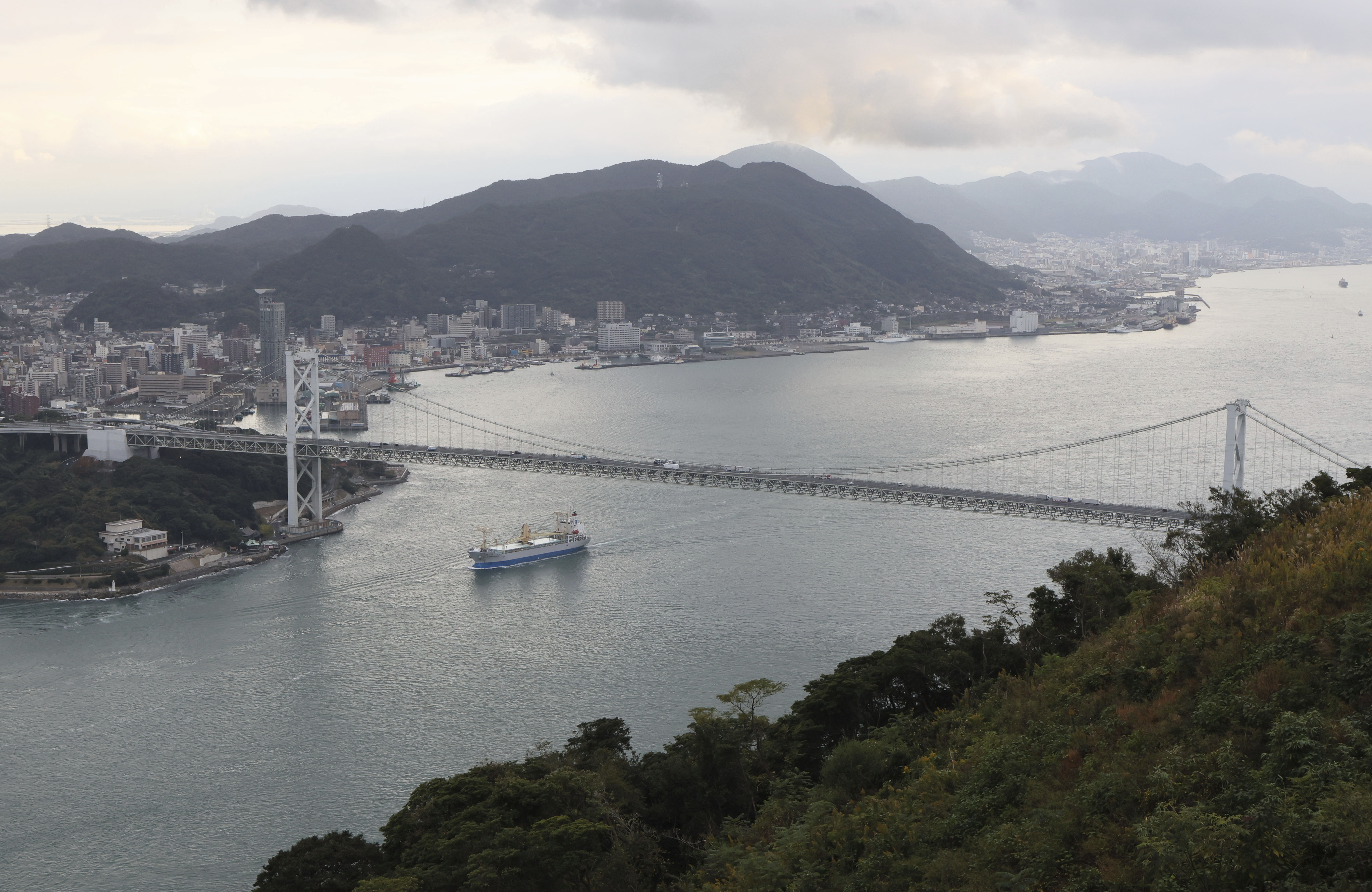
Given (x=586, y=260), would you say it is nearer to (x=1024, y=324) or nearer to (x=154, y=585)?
(x=1024, y=324)

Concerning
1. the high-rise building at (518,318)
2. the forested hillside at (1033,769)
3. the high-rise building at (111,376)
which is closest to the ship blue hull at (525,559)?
the forested hillside at (1033,769)

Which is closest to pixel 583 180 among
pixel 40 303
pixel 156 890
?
Result: pixel 40 303

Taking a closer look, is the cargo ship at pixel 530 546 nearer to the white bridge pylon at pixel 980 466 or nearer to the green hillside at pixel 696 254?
the white bridge pylon at pixel 980 466

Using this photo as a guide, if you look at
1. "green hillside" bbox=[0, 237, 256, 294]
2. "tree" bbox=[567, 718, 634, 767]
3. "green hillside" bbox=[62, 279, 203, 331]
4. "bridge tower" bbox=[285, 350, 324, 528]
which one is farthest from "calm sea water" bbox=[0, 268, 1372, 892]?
"green hillside" bbox=[0, 237, 256, 294]

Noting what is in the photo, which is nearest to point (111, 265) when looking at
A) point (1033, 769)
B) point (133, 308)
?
point (133, 308)

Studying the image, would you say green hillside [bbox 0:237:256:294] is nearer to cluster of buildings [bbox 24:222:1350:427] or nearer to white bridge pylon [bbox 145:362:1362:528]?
cluster of buildings [bbox 24:222:1350:427]
